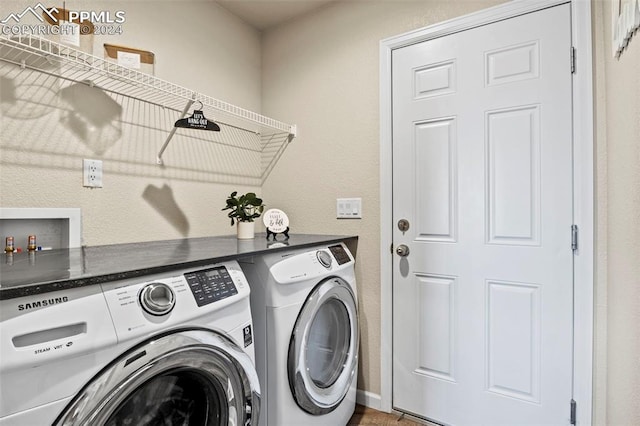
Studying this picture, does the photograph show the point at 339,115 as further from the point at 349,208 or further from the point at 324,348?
the point at 324,348

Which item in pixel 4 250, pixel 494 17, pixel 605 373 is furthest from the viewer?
pixel 494 17

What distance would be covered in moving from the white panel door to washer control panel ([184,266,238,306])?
1.09 m

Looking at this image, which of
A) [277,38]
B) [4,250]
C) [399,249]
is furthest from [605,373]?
[277,38]

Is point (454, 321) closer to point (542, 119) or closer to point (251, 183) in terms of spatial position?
point (542, 119)

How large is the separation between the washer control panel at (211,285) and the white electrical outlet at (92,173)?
83 centimetres

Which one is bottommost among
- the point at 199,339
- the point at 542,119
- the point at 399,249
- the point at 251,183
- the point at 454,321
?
the point at 454,321

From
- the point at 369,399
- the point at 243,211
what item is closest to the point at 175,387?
the point at 243,211

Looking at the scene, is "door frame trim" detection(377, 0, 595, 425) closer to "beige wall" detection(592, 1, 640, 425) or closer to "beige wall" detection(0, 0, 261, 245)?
"beige wall" detection(592, 1, 640, 425)

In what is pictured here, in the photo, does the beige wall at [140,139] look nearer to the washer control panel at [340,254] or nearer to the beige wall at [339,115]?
the beige wall at [339,115]

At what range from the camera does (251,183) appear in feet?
7.86

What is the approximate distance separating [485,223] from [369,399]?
121 centimetres

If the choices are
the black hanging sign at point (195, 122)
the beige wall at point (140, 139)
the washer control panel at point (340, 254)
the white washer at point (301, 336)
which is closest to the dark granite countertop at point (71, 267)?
the white washer at point (301, 336)

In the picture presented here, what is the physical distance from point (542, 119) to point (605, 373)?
1.11 metres

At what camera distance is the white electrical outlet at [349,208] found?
204 centimetres
